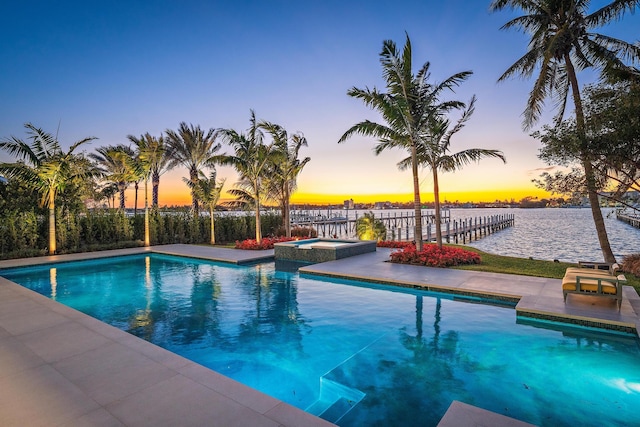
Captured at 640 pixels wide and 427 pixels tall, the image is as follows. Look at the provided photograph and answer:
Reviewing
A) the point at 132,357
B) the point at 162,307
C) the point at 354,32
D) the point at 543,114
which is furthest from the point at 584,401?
the point at 354,32

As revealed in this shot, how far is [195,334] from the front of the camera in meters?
5.39

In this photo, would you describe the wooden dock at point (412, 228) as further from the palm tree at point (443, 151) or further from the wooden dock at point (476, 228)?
the palm tree at point (443, 151)

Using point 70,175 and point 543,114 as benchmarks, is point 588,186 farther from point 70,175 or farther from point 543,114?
point 70,175

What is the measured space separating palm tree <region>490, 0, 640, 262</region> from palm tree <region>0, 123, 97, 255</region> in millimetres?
17176

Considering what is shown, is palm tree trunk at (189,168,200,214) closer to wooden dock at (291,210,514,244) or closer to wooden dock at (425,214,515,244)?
wooden dock at (291,210,514,244)

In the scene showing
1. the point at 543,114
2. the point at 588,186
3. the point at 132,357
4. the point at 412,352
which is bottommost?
the point at 412,352

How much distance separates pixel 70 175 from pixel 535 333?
17.0 metres

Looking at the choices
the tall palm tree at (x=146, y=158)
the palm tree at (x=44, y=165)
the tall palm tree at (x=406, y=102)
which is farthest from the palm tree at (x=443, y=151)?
the palm tree at (x=44, y=165)

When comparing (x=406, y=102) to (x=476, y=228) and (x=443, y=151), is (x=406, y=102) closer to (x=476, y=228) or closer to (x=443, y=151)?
(x=443, y=151)

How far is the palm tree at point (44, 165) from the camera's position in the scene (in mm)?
12719

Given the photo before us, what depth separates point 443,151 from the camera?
1193 cm

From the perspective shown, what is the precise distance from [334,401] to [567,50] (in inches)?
498

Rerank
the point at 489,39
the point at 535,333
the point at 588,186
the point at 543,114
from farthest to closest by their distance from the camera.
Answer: the point at 489,39 → the point at 543,114 → the point at 588,186 → the point at 535,333

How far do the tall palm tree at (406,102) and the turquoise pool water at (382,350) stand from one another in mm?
4903
